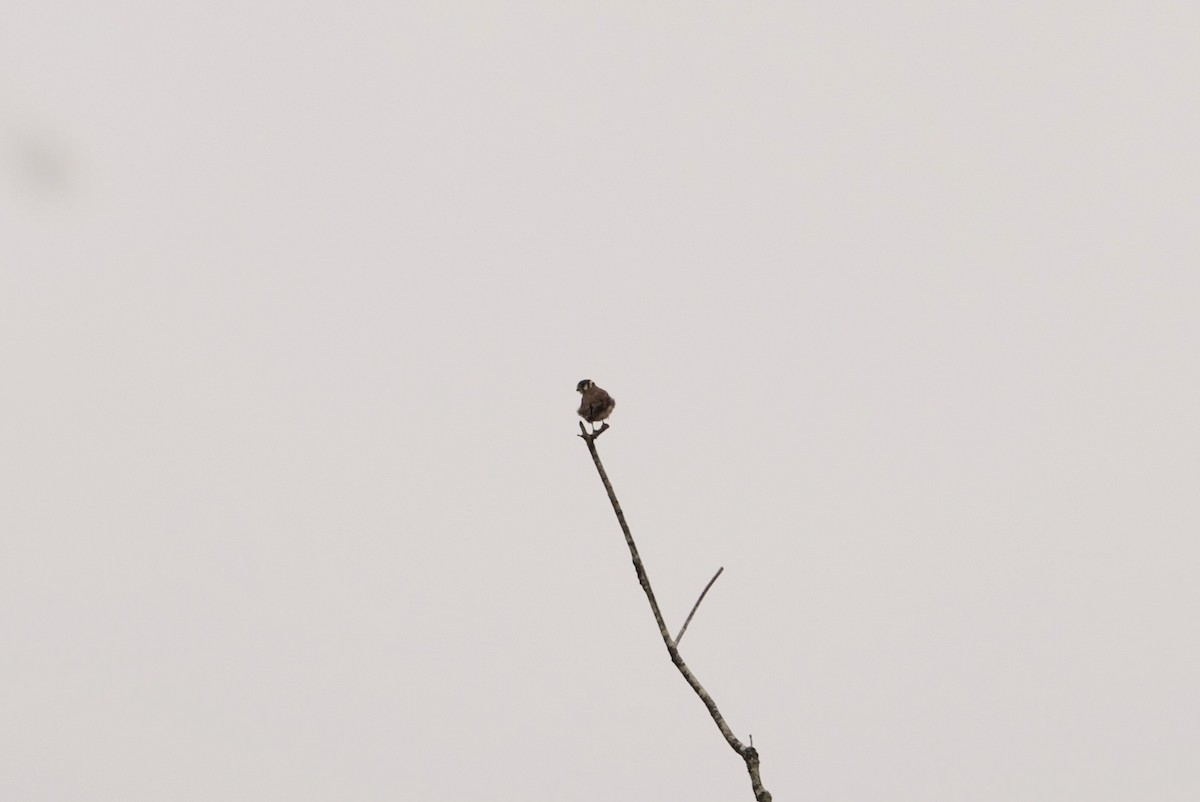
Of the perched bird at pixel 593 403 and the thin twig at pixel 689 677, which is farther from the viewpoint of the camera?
the thin twig at pixel 689 677

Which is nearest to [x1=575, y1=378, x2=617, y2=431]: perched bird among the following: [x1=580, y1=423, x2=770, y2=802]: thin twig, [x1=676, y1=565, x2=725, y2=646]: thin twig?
[x1=580, y1=423, x2=770, y2=802]: thin twig

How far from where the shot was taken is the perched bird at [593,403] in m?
3.42

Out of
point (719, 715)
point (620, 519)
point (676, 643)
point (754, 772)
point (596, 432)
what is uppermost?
point (596, 432)

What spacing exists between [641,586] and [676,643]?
346mm

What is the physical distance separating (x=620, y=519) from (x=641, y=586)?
14.5 inches

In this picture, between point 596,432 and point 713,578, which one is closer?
point 596,432

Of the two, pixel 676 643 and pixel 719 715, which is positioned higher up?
pixel 676 643

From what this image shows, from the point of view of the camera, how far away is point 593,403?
11.2ft

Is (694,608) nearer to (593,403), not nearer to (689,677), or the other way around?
(689,677)

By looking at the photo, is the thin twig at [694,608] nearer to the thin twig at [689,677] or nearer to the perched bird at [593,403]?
the thin twig at [689,677]

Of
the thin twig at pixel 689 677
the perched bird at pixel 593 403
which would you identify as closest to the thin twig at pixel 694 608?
the thin twig at pixel 689 677

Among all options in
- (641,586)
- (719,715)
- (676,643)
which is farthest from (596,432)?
(719,715)

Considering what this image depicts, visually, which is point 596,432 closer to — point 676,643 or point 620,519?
point 620,519

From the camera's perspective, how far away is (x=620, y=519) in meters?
3.58
